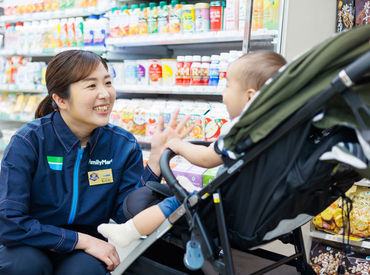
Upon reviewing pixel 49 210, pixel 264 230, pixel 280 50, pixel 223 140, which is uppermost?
pixel 280 50

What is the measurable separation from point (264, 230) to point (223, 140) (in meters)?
0.29

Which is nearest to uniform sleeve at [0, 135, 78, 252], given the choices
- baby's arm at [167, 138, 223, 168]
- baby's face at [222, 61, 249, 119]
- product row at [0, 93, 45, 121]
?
baby's arm at [167, 138, 223, 168]

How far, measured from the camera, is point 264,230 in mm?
1032

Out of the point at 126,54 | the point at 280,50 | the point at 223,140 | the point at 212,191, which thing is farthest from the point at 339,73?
the point at 126,54

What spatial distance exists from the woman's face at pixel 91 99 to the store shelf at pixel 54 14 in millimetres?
1820

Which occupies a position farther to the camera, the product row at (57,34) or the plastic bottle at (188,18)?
the product row at (57,34)

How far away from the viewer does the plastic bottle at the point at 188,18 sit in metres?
2.64

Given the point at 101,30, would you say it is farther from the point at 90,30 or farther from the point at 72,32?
the point at 72,32

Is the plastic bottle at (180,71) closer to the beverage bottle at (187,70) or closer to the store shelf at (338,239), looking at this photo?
the beverage bottle at (187,70)

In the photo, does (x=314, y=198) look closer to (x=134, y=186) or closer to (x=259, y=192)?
(x=259, y=192)

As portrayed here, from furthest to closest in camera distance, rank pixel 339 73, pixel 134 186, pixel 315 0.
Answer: pixel 315 0
pixel 134 186
pixel 339 73

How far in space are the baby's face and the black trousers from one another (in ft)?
2.70

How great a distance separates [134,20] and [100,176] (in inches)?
67.0

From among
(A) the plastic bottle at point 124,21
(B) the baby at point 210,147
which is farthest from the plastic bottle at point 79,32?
(B) the baby at point 210,147
